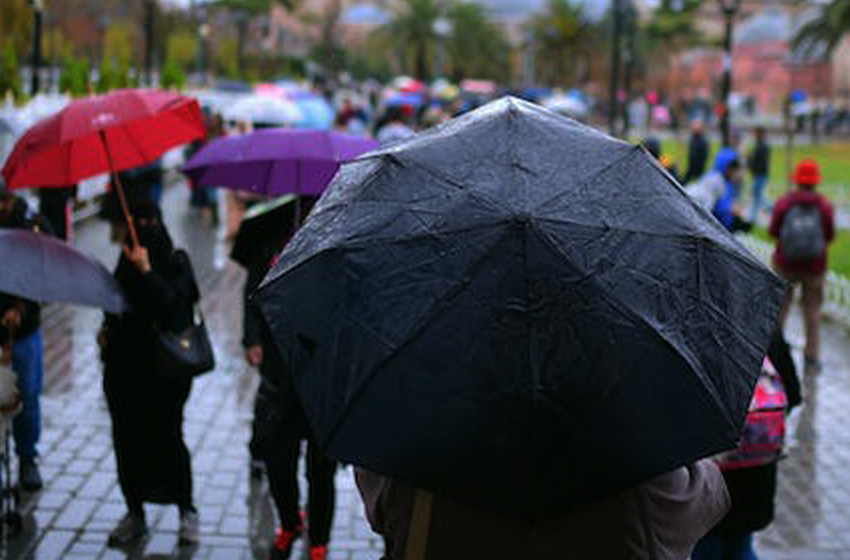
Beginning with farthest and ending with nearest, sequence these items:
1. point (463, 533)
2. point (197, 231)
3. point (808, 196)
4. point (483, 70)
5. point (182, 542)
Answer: point (483, 70)
point (197, 231)
point (808, 196)
point (182, 542)
point (463, 533)

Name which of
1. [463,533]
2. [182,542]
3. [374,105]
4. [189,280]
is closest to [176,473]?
[182,542]

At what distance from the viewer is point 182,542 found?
589 centimetres

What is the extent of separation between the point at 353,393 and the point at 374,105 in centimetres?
4090

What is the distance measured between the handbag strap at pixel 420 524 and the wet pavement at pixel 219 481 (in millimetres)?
2997

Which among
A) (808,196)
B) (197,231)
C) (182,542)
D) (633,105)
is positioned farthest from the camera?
(633,105)

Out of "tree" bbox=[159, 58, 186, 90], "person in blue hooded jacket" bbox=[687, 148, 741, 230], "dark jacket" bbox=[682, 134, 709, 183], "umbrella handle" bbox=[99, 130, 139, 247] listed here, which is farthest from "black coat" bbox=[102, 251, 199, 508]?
"dark jacket" bbox=[682, 134, 709, 183]

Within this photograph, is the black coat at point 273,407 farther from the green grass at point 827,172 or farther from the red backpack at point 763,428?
the green grass at point 827,172

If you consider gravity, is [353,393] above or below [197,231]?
above

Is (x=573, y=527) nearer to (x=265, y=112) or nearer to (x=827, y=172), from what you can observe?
(x=265, y=112)

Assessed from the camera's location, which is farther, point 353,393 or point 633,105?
point 633,105

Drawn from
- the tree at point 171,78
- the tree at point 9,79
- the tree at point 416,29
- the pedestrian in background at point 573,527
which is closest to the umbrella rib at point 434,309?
the pedestrian in background at point 573,527

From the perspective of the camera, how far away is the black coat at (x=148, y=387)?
542 centimetres

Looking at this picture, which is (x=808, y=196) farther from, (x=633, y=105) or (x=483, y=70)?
(x=483, y=70)

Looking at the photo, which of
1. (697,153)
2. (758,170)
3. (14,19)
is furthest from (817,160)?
(14,19)
